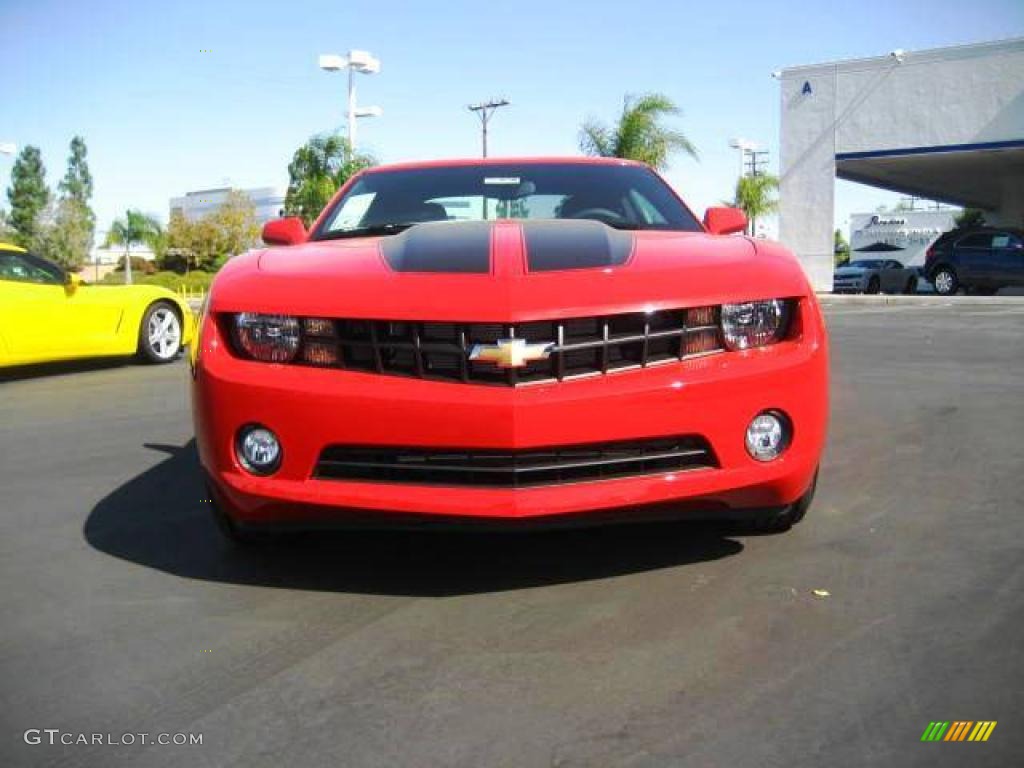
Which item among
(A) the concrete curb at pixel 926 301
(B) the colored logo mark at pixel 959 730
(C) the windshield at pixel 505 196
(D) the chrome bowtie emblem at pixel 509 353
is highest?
(C) the windshield at pixel 505 196

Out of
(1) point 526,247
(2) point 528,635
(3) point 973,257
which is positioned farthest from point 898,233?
(2) point 528,635

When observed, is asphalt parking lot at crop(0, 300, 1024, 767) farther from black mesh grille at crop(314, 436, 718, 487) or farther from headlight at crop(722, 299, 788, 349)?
headlight at crop(722, 299, 788, 349)

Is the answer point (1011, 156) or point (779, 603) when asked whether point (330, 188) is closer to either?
point (1011, 156)

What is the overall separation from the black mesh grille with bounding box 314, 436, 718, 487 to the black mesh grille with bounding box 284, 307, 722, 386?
8.2 inches

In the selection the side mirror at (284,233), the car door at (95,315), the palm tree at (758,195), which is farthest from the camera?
the palm tree at (758,195)

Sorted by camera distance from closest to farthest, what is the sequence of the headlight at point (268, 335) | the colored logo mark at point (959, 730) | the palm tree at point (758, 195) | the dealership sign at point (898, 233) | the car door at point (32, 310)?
the colored logo mark at point (959, 730), the headlight at point (268, 335), the car door at point (32, 310), the palm tree at point (758, 195), the dealership sign at point (898, 233)

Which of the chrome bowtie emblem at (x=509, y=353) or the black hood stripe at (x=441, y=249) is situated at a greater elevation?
the black hood stripe at (x=441, y=249)

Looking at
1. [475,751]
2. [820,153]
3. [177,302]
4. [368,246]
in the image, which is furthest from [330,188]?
[475,751]

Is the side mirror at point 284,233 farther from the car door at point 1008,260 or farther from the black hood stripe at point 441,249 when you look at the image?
the car door at point 1008,260

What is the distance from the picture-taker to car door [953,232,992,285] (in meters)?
22.4

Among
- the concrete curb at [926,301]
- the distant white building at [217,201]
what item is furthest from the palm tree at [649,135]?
the distant white building at [217,201]

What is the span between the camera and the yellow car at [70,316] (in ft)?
27.4

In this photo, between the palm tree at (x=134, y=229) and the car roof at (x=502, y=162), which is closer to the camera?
the car roof at (x=502, y=162)

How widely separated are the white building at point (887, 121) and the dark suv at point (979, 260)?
415cm
